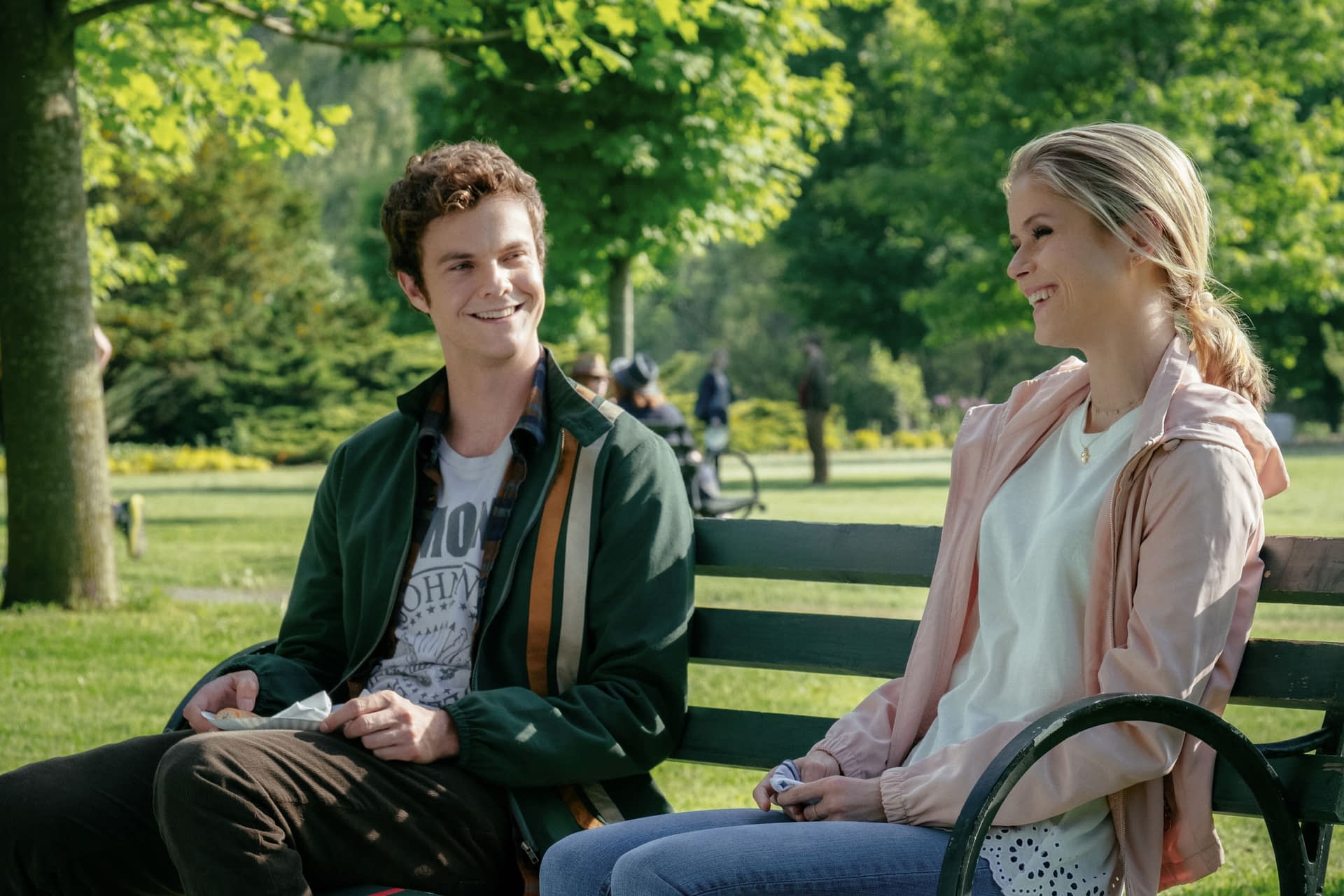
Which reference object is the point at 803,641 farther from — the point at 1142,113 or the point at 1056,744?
the point at 1142,113

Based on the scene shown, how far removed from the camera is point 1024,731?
1.99 metres

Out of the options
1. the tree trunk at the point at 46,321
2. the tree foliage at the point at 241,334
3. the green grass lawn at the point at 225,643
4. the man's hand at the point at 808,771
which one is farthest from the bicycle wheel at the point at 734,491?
the tree foliage at the point at 241,334

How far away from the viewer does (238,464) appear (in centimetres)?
3048

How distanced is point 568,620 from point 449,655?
10.1 inches

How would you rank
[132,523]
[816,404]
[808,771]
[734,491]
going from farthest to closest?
[816,404] → [734,491] → [132,523] → [808,771]

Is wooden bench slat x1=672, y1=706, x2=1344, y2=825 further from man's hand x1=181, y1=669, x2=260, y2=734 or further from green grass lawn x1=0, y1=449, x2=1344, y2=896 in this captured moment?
green grass lawn x1=0, y1=449, x2=1344, y2=896

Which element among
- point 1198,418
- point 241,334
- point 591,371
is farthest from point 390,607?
point 241,334

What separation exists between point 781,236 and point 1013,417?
42040 mm

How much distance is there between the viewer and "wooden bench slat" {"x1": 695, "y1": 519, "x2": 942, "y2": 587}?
295 centimetres

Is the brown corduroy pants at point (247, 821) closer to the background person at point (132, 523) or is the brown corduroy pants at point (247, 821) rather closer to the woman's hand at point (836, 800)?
the woman's hand at point (836, 800)

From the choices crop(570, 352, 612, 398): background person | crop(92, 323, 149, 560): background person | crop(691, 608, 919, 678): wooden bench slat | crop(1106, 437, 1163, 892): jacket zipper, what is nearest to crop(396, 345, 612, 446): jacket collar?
crop(691, 608, 919, 678): wooden bench slat

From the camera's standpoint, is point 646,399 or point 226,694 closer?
Result: point 226,694

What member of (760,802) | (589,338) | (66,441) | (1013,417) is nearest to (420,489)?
(760,802)

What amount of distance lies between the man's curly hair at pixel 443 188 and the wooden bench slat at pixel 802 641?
36.7 inches
